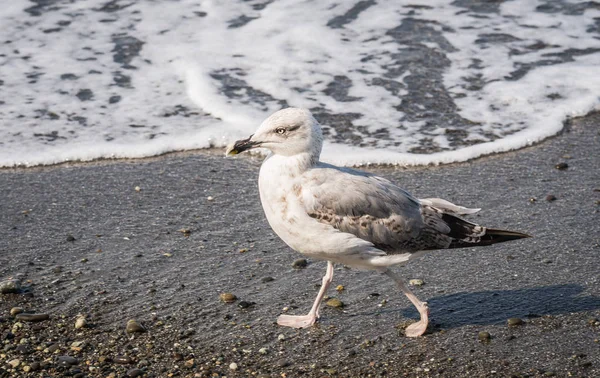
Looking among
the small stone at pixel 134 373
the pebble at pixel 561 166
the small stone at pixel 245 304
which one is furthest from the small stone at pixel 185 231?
the pebble at pixel 561 166

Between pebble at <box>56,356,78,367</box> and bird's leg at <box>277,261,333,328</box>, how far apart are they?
3.97 ft

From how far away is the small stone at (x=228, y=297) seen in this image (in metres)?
5.33

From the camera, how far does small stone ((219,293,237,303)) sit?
533cm

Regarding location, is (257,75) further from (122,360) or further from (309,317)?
(122,360)

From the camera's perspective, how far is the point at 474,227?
5.21 m

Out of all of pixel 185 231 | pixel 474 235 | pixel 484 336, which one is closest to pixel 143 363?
pixel 185 231

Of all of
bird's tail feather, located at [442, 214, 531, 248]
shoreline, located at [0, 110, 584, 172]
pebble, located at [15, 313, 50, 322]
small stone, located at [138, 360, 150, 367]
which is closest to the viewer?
small stone, located at [138, 360, 150, 367]

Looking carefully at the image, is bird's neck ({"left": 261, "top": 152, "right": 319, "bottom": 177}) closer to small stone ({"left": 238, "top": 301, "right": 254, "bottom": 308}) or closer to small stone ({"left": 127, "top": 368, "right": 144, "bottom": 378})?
small stone ({"left": 238, "top": 301, "right": 254, "bottom": 308})

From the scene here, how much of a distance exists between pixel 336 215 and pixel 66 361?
1697 mm

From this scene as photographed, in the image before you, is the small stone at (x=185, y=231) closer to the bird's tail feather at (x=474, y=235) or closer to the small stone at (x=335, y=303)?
the small stone at (x=335, y=303)

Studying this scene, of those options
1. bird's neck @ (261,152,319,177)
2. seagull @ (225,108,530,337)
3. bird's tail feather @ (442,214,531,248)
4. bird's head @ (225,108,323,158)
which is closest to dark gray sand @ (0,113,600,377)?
seagull @ (225,108,530,337)

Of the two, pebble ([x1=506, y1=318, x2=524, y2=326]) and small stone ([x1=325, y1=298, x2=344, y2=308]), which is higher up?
pebble ([x1=506, y1=318, x2=524, y2=326])

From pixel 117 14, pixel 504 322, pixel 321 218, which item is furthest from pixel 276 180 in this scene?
pixel 117 14

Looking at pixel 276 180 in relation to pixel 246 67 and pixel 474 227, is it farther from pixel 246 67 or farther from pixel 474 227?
pixel 246 67
